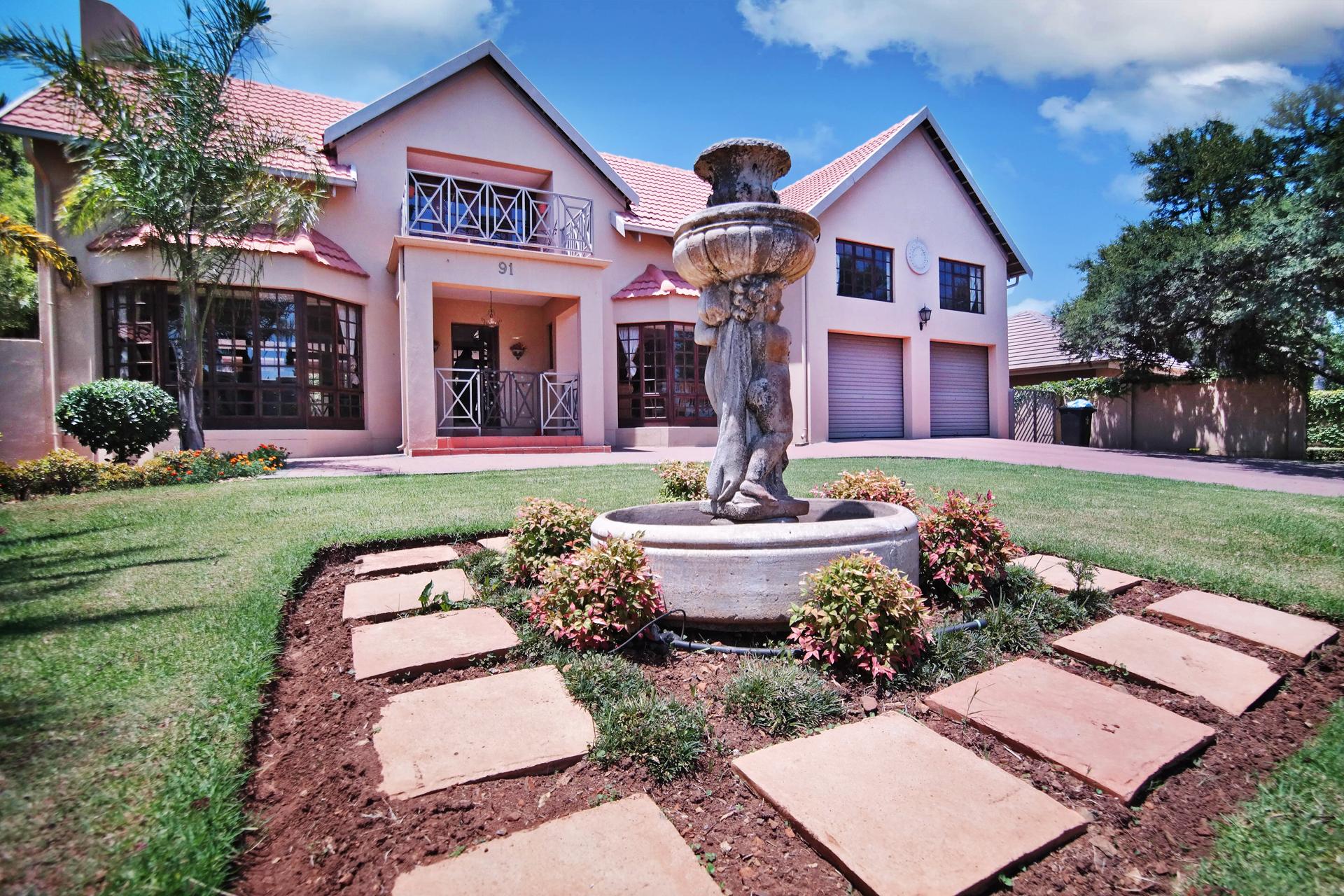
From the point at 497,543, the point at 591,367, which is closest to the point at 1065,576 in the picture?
the point at 497,543

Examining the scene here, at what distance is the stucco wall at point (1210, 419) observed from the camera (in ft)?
45.1

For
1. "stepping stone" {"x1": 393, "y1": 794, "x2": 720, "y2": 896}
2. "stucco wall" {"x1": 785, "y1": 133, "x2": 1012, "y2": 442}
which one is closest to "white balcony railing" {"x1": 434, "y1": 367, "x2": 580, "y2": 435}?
"stucco wall" {"x1": 785, "y1": 133, "x2": 1012, "y2": 442}

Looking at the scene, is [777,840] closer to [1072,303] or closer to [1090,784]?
[1090,784]

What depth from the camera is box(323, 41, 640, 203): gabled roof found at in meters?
11.8

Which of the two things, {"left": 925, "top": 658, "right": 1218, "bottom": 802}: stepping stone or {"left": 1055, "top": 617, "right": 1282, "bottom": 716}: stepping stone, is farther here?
{"left": 1055, "top": 617, "right": 1282, "bottom": 716}: stepping stone

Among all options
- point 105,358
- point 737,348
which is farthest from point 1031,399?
point 105,358

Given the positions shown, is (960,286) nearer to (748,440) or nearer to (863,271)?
(863,271)

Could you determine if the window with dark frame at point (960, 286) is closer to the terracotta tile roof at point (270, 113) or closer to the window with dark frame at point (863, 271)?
the window with dark frame at point (863, 271)

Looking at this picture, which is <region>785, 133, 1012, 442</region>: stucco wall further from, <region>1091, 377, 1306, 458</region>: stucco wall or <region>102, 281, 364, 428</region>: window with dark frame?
<region>102, 281, 364, 428</region>: window with dark frame

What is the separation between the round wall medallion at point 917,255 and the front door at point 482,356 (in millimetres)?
11041

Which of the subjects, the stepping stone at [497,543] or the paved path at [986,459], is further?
the paved path at [986,459]

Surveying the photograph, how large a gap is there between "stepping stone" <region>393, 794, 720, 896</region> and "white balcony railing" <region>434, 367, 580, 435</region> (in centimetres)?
1107

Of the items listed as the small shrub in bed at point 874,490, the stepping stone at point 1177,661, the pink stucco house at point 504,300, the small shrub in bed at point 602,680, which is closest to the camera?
the small shrub in bed at point 602,680

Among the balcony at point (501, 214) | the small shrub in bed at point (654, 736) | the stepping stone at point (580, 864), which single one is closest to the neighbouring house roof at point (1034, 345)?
the balcony at point (501, 214)
